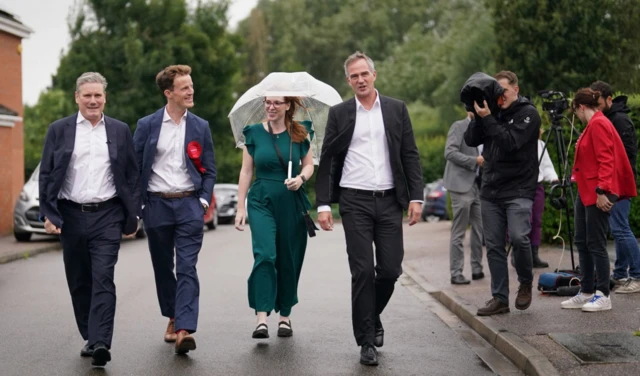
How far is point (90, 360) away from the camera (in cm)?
739

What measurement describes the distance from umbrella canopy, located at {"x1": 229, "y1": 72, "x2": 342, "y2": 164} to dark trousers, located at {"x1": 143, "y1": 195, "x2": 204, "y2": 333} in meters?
1.20

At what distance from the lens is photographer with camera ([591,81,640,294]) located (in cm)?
939

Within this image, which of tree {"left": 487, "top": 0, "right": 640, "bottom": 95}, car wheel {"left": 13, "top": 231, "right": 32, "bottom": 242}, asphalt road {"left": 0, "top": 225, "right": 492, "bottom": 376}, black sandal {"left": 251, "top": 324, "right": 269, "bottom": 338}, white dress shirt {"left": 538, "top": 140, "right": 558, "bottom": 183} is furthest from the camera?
tree {"left": 487, "top": 0, "right": 640, "bottom": 95}

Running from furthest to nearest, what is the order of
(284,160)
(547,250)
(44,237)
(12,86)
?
(12,86) < (44,237) < (547,250) < (284,160)

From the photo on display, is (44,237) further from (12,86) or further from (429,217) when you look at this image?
(429,217)

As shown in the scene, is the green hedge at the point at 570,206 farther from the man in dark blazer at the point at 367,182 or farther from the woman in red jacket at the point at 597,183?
the man in dark blazer at the point at 367,182

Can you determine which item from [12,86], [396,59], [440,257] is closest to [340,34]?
[396,59]

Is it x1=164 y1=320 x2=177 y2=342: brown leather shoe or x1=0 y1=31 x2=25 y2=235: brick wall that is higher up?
x1=0 y1=31 x2=25 y2=235: brick wall

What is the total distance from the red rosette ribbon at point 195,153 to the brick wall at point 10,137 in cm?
1859

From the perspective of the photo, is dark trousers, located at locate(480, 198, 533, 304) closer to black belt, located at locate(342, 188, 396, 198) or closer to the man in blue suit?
black belt, located at locate(342, 188, 396, 198)

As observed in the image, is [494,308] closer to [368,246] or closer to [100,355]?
[368,246]

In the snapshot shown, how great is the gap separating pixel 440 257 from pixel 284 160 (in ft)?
27.4

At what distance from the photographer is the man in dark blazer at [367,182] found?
7.31 m

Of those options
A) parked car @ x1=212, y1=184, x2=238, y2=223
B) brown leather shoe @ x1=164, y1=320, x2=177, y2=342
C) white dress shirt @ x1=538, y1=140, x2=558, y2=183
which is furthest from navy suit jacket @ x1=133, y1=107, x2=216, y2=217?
parked car @ x1=212, y1=184, x2=238, y2=223
